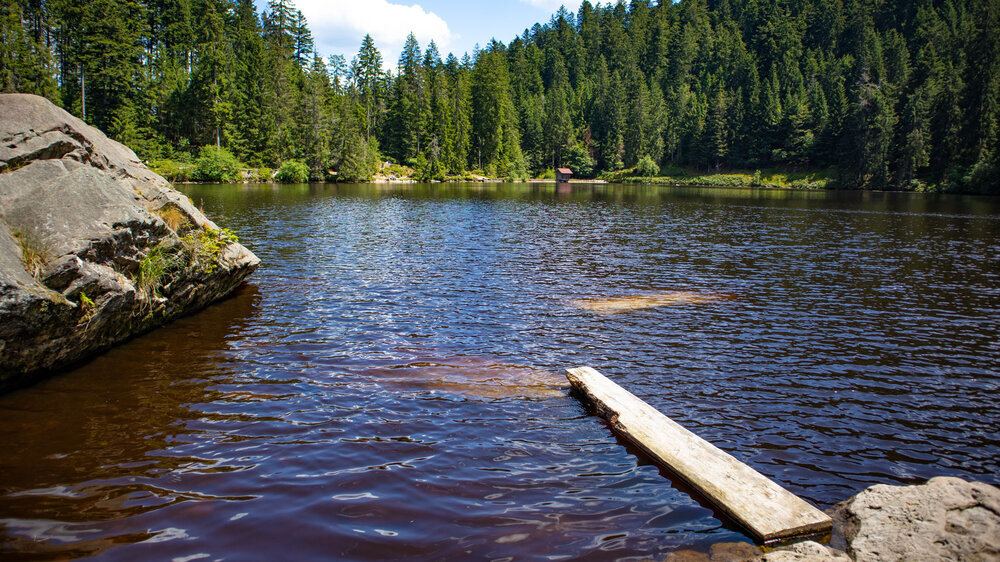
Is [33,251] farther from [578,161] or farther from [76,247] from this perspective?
[578,161]

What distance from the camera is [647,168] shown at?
Result: 13550cm

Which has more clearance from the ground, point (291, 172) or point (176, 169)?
point (291, 172)

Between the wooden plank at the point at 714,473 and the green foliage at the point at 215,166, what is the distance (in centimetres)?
8471

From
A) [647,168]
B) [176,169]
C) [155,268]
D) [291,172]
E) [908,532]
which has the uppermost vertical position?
[647,168]

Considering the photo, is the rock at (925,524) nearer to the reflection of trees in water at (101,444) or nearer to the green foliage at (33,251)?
the reflection of trees in water at (101,444)

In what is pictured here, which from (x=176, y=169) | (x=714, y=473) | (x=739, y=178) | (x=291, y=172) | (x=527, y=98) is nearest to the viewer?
(x=714, y=473)

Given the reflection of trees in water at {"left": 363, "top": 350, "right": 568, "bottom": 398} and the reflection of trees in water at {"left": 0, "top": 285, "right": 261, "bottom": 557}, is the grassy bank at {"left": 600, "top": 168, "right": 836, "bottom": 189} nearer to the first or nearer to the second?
the reflection of trees in water at {"left": 363, "top": 350, "right": 568, "bottom": 398}

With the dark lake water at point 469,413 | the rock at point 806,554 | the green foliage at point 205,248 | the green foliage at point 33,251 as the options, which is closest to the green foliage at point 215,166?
the dark lake water at point 469,413

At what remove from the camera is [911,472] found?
7688 millimetres

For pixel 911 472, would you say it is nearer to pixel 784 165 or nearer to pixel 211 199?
pixel 211 199

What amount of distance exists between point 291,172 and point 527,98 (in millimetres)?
91575

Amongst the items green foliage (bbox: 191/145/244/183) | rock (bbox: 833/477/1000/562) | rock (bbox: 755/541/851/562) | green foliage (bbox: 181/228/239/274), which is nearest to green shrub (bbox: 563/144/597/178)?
green foliage (bbox: 191/145/244/183)

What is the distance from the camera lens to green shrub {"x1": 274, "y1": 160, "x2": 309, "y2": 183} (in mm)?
87812

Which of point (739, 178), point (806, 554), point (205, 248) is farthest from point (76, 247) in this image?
point (739, 178)
